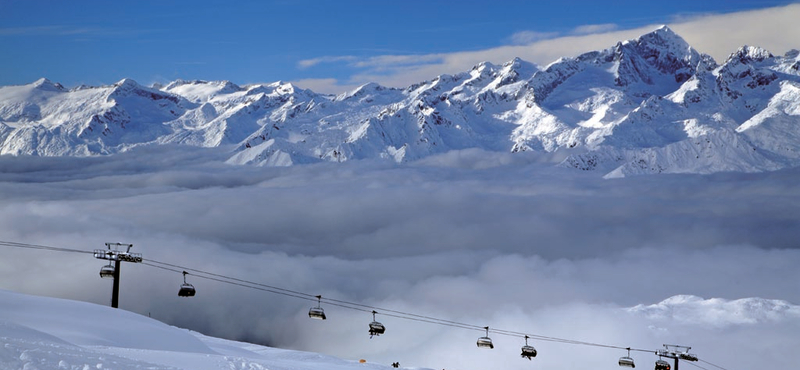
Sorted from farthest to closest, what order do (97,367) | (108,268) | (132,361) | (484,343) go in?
(484,343) → (108,268) → (132,361) → (97,367)

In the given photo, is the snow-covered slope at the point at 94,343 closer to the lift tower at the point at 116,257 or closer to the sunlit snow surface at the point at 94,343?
the sunlit snow surface at the point at 94,343

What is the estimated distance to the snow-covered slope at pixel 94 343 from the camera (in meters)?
23.0

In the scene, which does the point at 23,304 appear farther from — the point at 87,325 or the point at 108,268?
the point at 108,268

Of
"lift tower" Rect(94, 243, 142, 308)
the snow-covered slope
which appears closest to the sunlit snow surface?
the snow-covered slope

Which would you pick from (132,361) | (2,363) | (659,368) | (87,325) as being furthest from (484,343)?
(2,363)

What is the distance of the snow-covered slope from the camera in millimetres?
22953

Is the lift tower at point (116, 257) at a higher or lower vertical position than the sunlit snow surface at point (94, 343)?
higher

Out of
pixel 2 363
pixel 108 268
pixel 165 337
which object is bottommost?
pixel 2 363

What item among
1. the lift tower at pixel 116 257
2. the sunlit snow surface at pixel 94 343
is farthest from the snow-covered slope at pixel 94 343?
the lift tower at pixel 116 257

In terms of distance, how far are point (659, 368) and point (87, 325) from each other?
165ft

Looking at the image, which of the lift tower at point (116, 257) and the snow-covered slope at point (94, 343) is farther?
the lift tower at point (116, 257)

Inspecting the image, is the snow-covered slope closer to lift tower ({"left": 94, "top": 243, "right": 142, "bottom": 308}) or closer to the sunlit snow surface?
the sunlit snow surface

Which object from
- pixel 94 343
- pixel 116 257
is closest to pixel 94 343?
pixel 94 343

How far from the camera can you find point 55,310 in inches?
1526
